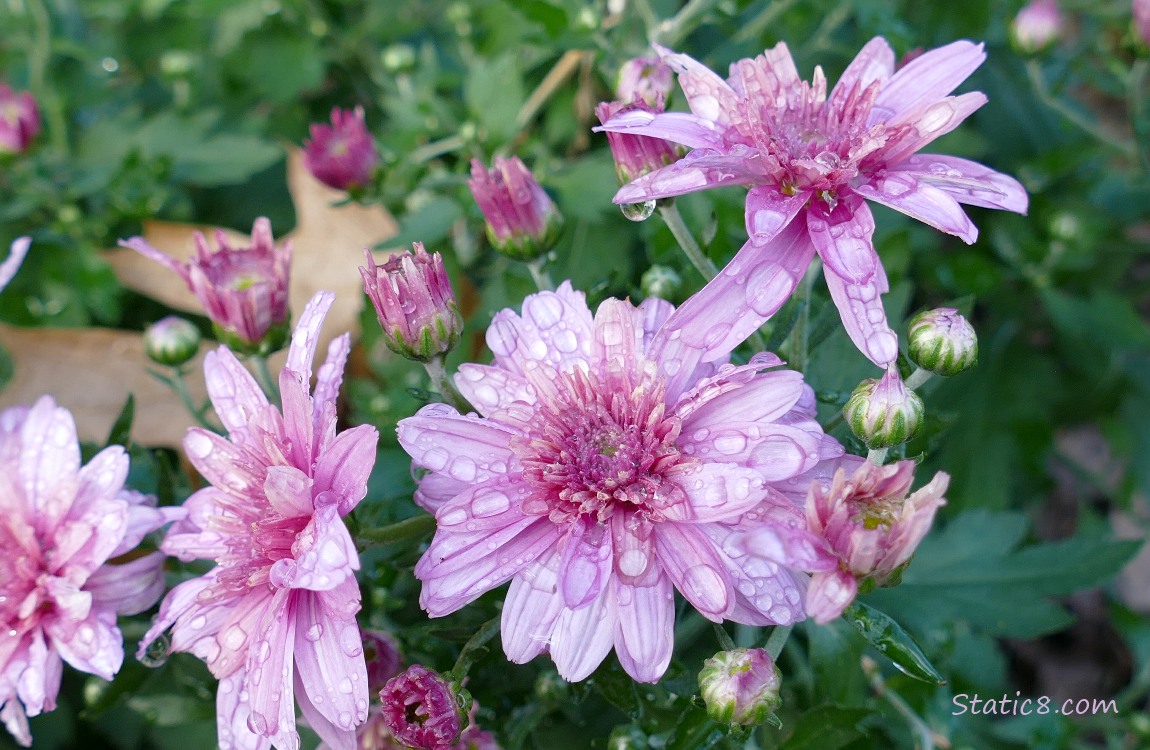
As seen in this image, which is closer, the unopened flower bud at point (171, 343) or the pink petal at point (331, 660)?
the pink petal at point (331, 660)

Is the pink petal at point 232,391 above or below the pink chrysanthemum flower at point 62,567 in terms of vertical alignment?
above

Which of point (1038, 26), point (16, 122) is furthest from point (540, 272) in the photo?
point (16, 122)

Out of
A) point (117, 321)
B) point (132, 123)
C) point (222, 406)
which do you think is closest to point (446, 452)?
point (222, 406)

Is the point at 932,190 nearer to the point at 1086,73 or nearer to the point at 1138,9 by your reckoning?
the point at 1138,9

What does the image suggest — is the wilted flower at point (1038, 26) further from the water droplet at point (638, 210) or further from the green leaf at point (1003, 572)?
the water droplet at point (638, 210)

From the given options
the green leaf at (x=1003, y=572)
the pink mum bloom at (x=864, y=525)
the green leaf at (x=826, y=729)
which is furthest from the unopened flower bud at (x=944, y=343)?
the green leaf at (x=1003, y=572)

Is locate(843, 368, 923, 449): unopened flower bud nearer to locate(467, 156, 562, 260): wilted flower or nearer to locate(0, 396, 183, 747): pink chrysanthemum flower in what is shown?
locate(467, 156, 562, 260): wilted flower

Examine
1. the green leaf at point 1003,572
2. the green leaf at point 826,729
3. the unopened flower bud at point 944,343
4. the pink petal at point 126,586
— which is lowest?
the green leaf at point 1003,572
